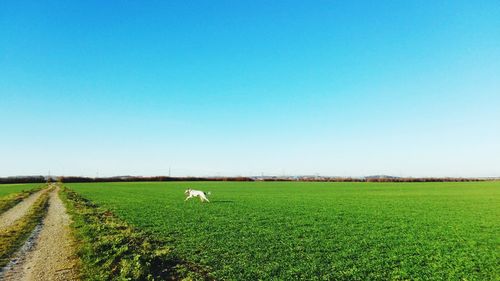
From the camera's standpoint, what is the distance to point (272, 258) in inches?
493

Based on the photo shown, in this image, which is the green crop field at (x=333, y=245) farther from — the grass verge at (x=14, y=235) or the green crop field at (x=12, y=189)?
the green crop field at (x=12, y=189)

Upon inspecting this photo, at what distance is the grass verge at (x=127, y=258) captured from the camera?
1069 centimetres

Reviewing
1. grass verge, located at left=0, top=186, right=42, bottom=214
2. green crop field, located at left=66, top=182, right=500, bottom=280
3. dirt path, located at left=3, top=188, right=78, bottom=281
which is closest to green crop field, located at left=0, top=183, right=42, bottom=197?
grass verge, located at left=0, top=186, right=42, bottom=214

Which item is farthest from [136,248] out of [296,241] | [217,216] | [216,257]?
[217,216]

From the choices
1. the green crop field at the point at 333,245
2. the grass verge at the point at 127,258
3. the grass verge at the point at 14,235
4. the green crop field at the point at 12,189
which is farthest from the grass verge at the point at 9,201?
the grass verge at the point at 127,258

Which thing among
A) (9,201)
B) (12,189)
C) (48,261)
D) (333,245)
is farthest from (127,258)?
(12,189)

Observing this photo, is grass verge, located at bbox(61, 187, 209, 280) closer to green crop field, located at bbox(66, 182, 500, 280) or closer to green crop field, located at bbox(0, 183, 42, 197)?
green crop field, located at bbox(66, 182, 500, 280)

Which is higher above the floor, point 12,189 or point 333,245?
point 12,189

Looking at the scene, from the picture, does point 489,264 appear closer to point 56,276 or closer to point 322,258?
point 322,258

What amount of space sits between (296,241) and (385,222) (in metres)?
8.86

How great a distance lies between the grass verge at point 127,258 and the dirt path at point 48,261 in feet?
1.30

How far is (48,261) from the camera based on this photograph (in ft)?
39.6

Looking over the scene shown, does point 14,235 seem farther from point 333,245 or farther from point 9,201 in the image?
point 9,201

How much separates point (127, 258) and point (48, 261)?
8.67ft
